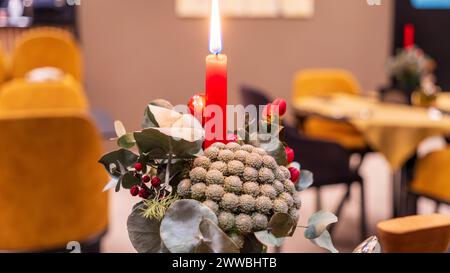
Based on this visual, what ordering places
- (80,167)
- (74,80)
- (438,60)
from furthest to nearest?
(438,60), (74,80), (80,167)

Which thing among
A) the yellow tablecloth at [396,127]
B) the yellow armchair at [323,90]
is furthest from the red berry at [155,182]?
the yellow armchair at [323,90]

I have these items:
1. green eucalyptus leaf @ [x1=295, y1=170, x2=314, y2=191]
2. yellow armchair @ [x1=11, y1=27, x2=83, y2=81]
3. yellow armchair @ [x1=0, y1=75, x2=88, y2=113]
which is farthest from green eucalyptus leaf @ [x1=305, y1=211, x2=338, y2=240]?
yellow armchair @ [x1=11, y1=27, x2=83, y2=81]

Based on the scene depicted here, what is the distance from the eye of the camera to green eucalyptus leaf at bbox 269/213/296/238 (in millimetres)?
632

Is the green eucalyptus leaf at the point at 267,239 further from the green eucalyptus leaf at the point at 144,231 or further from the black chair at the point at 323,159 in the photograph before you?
the black chair at the point at 323,159

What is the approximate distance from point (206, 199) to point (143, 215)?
74mm

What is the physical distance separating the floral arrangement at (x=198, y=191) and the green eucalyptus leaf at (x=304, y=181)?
0.24ft

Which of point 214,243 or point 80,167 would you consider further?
point 80,167

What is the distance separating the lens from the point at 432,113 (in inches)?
130

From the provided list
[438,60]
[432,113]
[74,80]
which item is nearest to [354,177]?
[432,113]

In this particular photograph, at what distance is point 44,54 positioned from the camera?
4789 millimetres

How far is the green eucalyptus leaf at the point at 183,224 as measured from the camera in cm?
61

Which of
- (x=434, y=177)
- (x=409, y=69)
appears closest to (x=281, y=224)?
(x=434, y=177)

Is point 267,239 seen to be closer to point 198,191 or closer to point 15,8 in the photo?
point 198,191
